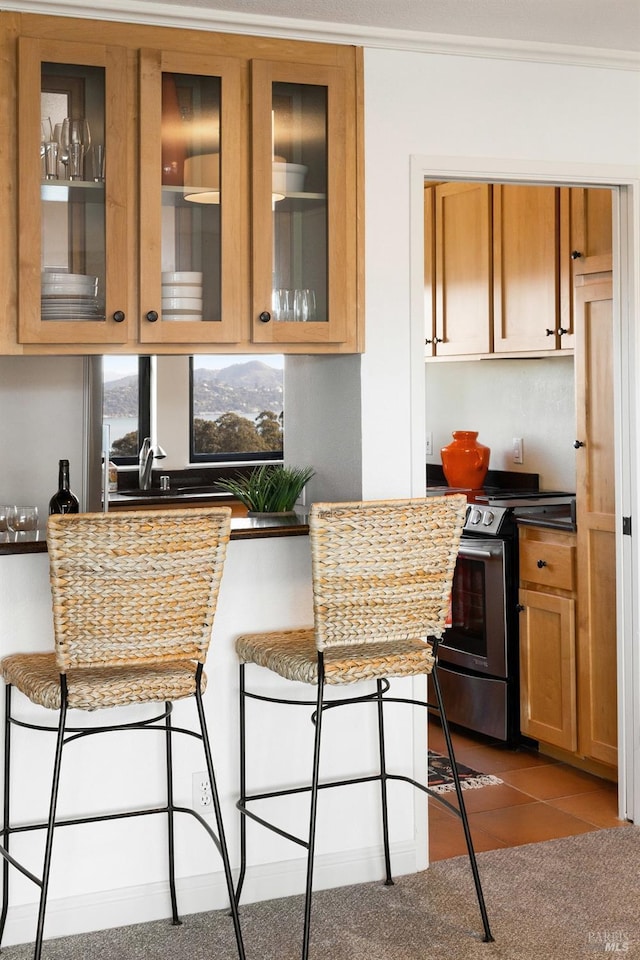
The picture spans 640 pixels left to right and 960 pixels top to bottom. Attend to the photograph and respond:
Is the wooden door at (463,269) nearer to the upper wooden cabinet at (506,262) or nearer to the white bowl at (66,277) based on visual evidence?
the upper wooden cabinet at (506,262)

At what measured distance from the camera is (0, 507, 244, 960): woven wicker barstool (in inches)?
93.4

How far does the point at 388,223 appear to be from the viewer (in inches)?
125

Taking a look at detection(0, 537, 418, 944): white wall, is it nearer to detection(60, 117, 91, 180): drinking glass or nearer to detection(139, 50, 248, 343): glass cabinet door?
detection(139, 50, 248, 343): glass cabinet door

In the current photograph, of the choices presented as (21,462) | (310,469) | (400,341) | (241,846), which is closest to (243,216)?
(400,341)

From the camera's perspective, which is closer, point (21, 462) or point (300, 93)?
point (300, 93)

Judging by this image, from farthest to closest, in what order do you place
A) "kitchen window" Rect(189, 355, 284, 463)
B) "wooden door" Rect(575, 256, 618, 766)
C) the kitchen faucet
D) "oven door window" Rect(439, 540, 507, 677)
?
"kitchen window" Rect(189, 355, 284, 463) < the kitchen faucet < "oven door window" Rect(439, 540, 507, 677) < "wooden door" Rect(575, 256, 618, 766)

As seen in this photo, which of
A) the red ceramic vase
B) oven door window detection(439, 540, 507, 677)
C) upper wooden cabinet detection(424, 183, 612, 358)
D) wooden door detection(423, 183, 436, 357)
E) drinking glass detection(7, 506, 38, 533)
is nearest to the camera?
drinking glass detection(7, 506, 38, 533)

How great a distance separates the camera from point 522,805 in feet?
12.4

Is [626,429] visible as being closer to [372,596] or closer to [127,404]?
[372,596]

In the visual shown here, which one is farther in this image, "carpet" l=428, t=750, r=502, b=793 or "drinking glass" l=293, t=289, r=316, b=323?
"carpet" l=428, t=750, r=502, b=793

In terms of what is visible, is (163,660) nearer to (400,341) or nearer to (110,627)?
(110,627)

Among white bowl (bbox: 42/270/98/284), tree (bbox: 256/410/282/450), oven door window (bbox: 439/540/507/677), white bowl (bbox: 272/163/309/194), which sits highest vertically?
white bowl (bbox: 272/163/309/194)

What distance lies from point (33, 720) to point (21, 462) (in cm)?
103

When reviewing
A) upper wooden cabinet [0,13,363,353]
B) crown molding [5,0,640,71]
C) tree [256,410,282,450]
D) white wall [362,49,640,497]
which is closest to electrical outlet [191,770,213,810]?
white wall [362,49,640,497]
